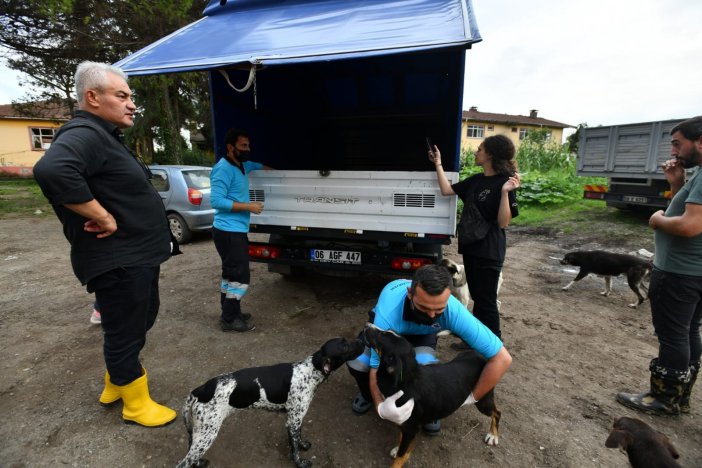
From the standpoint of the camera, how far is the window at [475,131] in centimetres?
3401

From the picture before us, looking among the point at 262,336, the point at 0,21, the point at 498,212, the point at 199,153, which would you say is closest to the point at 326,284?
Result: the point at 262,336

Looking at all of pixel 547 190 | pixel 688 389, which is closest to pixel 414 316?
pixel 688 389

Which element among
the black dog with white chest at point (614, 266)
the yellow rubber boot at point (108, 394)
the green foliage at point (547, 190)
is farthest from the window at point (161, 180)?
the green foliage at point (547, 190)

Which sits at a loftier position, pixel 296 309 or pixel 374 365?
pixel 374 365

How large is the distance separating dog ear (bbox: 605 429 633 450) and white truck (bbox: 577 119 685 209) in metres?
7.63

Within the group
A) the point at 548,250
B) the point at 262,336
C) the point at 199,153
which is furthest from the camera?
the point at 199,153

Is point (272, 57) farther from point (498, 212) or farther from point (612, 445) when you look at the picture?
point (612, 445)

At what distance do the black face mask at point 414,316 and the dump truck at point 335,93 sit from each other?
1.32 m

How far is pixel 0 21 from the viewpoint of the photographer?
8.52m

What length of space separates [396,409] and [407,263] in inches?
73.3

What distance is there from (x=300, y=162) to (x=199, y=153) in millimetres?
18282

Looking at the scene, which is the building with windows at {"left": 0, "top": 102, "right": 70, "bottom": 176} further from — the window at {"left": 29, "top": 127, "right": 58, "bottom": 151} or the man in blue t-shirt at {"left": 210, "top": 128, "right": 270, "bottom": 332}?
the man in blue t-shirt at {"left": 210, "top": 128, "right": 270, "bottom": 332}

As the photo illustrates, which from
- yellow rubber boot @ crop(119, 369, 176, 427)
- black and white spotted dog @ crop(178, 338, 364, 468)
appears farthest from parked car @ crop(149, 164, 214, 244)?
black and white spotted dog @ crop(178, 338, 364, 468)

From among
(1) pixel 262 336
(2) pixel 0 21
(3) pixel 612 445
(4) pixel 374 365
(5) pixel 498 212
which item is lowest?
(1) pixel 262 336
